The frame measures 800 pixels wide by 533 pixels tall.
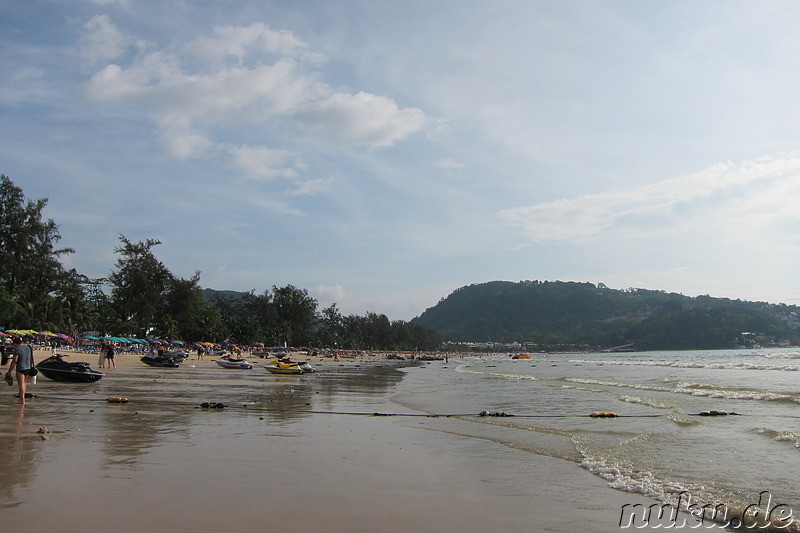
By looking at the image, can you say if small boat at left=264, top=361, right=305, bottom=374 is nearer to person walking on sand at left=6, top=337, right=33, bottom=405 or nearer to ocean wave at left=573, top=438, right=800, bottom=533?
person walking on sand at left=6, top=337, right=33, bottom=405

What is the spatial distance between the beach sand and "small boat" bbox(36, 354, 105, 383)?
8.64m

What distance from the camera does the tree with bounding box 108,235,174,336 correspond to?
77.2 metres

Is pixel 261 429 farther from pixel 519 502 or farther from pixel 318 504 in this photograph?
pixel 519 502

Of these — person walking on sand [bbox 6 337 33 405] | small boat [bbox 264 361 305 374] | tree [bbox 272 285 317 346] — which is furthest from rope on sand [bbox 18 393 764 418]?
tree [bbox 272 285 317 346]

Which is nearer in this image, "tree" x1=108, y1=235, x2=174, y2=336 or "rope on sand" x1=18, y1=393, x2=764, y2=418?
"rope on sand" x1=18, y1=393, x2=764, y2=418

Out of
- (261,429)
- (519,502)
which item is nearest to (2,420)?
(261,429)

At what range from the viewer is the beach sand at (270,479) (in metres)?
5.92

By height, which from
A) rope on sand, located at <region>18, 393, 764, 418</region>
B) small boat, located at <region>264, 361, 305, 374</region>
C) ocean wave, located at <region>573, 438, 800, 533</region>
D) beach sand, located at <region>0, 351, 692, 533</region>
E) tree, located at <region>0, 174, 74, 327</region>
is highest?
tree, located at <region>0, 174, 74, 327</region>

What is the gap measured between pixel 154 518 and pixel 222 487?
154 cm

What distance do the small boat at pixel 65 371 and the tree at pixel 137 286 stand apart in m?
56.8

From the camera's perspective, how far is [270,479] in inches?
305

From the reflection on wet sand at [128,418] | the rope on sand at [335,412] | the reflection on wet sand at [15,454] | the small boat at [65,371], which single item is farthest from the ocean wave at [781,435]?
the small boat at [65,371]

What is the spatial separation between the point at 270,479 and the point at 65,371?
19.0 metres

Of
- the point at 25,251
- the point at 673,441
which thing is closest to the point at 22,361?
the point at 673,441
